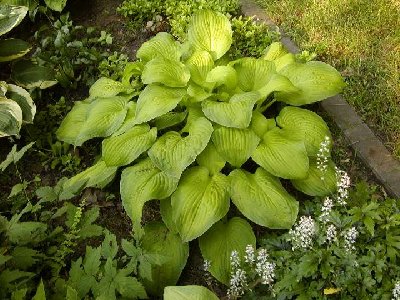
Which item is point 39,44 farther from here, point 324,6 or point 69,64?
point 324,6

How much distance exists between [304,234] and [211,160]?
0.84 metres

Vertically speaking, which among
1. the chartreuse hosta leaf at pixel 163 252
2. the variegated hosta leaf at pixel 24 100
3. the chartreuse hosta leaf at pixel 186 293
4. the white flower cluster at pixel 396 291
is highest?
the white flower cluster at pixel 396 291

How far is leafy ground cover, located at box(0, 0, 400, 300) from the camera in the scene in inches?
104

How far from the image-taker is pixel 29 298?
110 inches

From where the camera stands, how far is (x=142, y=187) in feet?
10.1

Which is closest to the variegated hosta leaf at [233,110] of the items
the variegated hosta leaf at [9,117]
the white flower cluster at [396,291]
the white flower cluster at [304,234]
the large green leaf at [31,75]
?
the white flower cluster at [304,234]

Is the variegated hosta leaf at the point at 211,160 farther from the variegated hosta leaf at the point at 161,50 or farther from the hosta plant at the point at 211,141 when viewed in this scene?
the variegated hosta leaf at the point at 161,50

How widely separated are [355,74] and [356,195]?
1.33 m

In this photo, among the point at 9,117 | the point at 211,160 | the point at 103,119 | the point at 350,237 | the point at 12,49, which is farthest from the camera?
the point at 12,49

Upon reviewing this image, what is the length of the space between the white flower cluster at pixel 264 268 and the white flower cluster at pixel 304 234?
159 millimetres

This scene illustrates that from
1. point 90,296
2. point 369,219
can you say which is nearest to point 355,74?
point 369,219

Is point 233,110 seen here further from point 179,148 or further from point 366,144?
point 366,144

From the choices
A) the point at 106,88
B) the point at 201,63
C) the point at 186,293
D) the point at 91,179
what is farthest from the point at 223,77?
the point at 186,293

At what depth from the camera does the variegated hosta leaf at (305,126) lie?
323 cm
